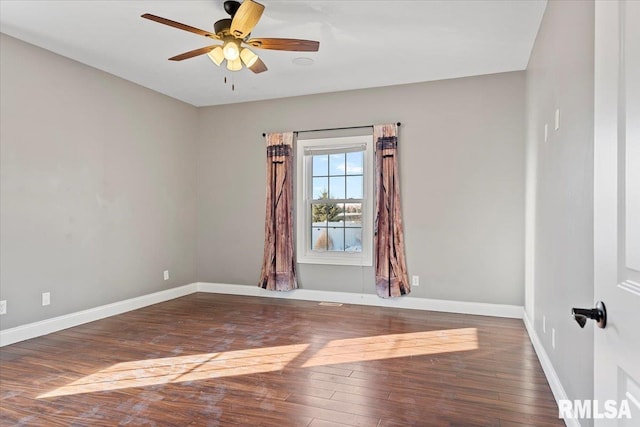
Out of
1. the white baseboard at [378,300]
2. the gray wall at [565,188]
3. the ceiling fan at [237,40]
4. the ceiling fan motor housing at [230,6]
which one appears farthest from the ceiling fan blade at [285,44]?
the white baseboard at [378,300]

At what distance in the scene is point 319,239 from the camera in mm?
5383

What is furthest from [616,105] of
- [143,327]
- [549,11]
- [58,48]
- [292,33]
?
[58,48]

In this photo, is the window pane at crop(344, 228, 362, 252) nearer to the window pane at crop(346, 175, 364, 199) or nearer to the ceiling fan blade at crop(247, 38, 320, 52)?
the window pane at crop(346, 175, 364, 199)

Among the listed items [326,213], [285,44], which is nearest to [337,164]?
[326,213]

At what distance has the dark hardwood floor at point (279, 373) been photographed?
2309 millimetres

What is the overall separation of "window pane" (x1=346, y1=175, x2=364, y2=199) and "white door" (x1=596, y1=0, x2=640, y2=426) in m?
4.01

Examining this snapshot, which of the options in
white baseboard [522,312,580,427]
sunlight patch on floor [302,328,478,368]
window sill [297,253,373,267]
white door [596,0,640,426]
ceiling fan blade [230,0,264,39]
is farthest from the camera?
window sill [297,253,373,267]

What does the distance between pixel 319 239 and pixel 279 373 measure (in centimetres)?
263

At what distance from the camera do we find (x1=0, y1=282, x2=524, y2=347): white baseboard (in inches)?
148

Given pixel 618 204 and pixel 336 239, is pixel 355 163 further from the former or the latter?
pixel 618 204

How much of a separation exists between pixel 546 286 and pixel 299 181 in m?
3.35

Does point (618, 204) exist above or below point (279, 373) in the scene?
above

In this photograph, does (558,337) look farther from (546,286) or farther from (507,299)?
(507,299)

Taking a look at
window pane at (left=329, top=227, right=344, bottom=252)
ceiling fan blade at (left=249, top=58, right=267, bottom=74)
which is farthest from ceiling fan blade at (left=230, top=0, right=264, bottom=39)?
window pane at (left=329, top=227, right=344, bottom=252)
